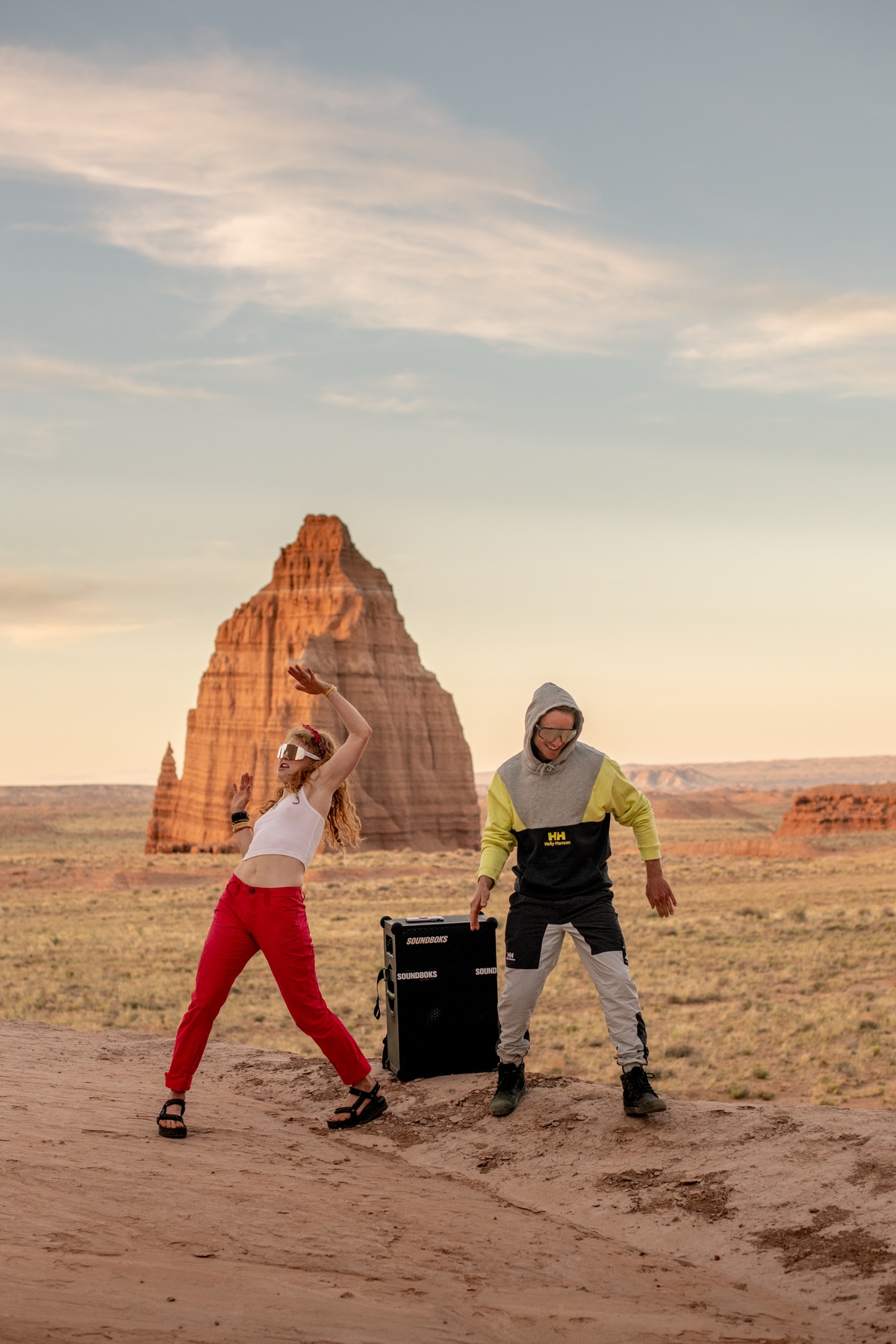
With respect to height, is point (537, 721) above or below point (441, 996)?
above

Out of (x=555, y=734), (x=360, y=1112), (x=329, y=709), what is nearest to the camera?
(x=555, y=734)

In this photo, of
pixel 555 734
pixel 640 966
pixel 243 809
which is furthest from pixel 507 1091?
pixel 640 966

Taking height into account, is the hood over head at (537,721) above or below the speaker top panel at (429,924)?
above

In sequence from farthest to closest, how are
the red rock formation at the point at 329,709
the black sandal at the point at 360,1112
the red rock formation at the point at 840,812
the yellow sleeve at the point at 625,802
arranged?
the red rock formation at the point at 840,812, the red rock formation at the point at 329,709, the black sandal at the point at 360,1112, the yellow sleeve at the point at 625,802

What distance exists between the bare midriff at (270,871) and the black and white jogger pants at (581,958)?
127 cm

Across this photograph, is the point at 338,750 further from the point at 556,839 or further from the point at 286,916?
the point at 556,839

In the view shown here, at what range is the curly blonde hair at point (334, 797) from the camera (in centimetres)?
655

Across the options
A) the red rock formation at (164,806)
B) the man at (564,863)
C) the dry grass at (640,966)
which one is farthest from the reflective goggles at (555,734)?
the red rock formation at (164,806)

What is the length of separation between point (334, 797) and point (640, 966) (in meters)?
13.0

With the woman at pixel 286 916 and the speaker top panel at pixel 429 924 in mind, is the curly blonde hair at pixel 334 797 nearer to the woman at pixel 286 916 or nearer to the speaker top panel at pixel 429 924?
the woman at pixel 286 916

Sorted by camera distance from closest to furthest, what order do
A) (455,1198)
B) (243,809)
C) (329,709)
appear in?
(455,1198) < (243,809) < (329,709)

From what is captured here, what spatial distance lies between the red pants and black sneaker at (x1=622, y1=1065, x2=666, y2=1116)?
1.65 meters

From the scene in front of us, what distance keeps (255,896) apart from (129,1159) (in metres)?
1.48

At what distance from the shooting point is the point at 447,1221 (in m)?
4.97
